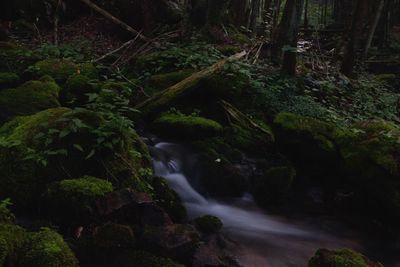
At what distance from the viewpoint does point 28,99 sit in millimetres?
6473

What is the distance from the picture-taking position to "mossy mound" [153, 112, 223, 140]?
7.43 metres

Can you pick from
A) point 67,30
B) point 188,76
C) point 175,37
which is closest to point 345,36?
point 175,37

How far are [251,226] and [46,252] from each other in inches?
139

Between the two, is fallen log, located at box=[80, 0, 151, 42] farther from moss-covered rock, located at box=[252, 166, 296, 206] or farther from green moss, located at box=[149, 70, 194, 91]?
moss-covered rock, located at box=[252, 166, 296, 206]

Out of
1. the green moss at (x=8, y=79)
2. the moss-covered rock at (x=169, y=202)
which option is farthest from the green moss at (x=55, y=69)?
the moss-covered rock at (x=169, y=202)

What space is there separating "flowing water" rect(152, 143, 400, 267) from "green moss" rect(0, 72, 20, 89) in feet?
9.59

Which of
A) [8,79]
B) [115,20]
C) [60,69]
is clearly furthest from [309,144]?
[115,20]

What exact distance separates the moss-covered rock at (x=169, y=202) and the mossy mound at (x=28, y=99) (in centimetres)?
236

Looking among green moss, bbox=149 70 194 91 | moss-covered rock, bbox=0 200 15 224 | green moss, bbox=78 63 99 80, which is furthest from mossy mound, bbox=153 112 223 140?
moss-covered rock, bbox=0 200 15 224

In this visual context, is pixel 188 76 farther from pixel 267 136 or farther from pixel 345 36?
pixel 345 36

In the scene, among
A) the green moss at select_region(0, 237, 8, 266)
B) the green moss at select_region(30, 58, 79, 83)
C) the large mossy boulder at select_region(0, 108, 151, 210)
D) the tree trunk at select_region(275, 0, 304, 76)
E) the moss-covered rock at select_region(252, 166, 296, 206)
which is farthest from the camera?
the tree trunk at select_region(275, 0, 304, 76)

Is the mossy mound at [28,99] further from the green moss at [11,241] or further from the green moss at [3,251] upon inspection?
the green moss at [3,251]

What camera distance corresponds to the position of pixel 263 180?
679 cm

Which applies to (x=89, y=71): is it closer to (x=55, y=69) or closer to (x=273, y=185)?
(x=55, y=69)
